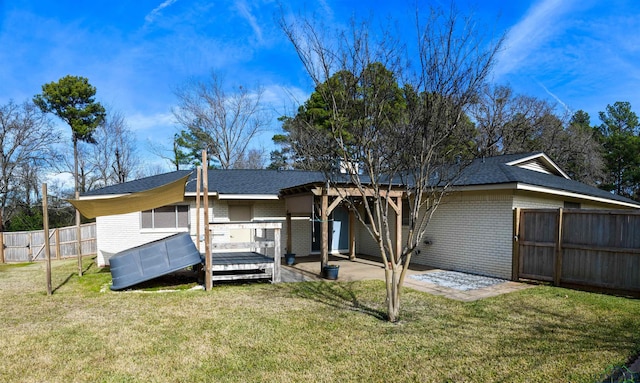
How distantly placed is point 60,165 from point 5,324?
73.9 feet

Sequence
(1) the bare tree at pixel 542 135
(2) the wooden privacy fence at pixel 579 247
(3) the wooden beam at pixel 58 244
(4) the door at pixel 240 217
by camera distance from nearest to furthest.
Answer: (2) the wooden privacy fence at pixel 579 247 → (4) the door at pixel 240 217 → (3) the wooden beam at pixel 58 244 → (1) the bare tree at pixel 542 135

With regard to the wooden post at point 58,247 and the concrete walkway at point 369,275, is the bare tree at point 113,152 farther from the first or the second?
the concrete walkway at point 369,275

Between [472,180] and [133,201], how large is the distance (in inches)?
346

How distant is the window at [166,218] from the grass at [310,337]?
4.97m

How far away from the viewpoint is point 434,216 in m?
11.0

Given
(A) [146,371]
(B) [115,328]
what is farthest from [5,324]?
(A) [146,371]

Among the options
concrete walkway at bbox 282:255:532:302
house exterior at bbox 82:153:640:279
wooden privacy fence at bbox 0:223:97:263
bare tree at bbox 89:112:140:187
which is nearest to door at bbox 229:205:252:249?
house exterior at bbox 82:153:640:279

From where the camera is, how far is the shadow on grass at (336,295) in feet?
20.4

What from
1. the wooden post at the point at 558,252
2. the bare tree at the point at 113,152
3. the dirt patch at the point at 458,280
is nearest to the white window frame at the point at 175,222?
the dirt patch at the point at 458,280

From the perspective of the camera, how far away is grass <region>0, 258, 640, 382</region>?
385 cm

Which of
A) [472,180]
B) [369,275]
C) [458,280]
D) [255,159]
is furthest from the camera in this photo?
[255,159]

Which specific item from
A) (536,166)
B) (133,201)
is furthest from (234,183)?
(536,166)

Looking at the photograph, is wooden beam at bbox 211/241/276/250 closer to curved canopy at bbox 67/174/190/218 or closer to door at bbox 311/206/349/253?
curved canopy at bbox 67/174/190/218

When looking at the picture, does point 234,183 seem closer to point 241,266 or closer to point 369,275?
point 241,266
